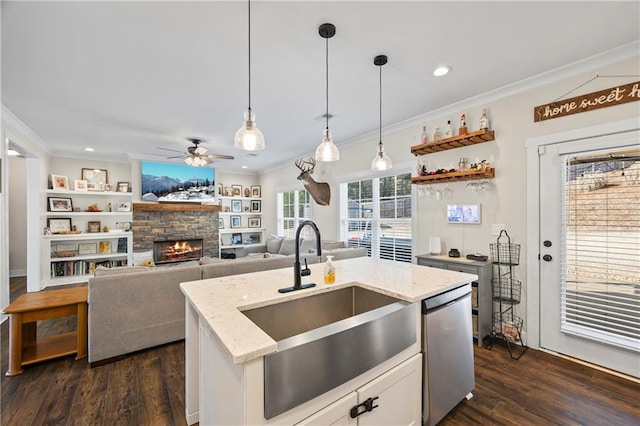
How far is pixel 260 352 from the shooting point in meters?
0.92

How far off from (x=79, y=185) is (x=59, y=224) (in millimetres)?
866

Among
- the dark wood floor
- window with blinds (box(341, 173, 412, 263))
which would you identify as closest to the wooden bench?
the dark wood floor

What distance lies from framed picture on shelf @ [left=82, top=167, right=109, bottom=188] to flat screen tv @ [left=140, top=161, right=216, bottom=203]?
3.18 feet

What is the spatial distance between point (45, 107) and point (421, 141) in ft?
15.4

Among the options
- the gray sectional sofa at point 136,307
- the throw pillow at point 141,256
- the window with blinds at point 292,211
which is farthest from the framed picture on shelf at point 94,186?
the gray sectional sofa at point 136,307

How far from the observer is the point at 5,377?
2281mm

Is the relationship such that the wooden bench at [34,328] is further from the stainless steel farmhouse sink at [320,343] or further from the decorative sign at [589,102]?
the decorative sign at [589,102]

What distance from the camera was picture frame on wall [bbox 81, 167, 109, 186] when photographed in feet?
19.8

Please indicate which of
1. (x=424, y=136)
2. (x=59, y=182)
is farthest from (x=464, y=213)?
(x=59, y=182)

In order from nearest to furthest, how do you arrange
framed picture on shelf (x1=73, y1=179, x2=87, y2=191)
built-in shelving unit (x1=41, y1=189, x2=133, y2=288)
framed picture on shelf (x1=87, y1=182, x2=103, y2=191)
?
built-in shelving unit (x1=41, y1=189, x2=133, y2=288) → framed picture on shelf (x1=73, y1=179, x2=87, y2=191) → framed picture on shelf (x1=87, y1=182, x2=103, y2=191)

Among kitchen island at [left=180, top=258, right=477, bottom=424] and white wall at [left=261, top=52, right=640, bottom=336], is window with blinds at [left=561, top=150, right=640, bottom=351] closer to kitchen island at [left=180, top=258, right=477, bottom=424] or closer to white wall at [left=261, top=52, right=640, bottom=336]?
white wall at [left=261, top=52, right=640, bottom=336]

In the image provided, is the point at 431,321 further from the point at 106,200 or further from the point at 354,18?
the point at 106,200

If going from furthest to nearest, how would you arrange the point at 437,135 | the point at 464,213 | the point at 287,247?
the point at 287,247
the point at 437,135
the point at 464,213

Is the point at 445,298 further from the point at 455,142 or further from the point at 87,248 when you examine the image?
the point at 87,248
